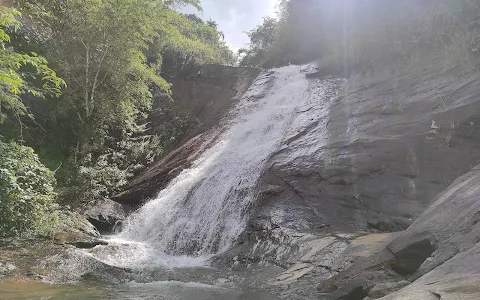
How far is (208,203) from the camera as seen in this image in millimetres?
11094

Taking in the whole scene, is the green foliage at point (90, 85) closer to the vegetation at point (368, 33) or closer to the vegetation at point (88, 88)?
the vegetation at point (88, 88)

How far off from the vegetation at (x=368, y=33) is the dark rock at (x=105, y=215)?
10490 mm

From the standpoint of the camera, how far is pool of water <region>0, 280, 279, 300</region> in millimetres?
5641

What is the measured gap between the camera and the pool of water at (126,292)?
222 inches

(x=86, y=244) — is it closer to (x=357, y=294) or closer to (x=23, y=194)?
(x=23, y=194)

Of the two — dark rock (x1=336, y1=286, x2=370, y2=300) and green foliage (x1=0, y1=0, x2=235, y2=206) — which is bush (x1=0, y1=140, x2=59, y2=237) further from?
dark rock (x1=336, y1=286, x2=370, y2=300)

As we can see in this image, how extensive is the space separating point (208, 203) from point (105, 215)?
3.69 m

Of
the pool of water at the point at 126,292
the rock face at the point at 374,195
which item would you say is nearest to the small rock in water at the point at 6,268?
the pool of water at the point at 126,292

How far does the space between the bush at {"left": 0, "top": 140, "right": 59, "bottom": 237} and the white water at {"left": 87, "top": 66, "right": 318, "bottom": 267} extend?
1.91 meters

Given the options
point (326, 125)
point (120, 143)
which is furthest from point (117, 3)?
point (326, 125)

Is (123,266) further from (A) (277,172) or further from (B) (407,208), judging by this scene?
(B) (407,208)

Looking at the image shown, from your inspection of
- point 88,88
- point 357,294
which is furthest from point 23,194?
point 357,294

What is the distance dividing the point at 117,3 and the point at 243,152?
6.57 metres

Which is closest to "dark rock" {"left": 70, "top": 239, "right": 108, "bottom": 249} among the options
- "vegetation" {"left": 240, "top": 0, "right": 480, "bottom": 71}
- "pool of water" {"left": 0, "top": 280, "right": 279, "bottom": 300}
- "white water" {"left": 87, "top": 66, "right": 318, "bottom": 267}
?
"white water" {"left": 87, "top": 66, "right": 318, "bottom": 267}
